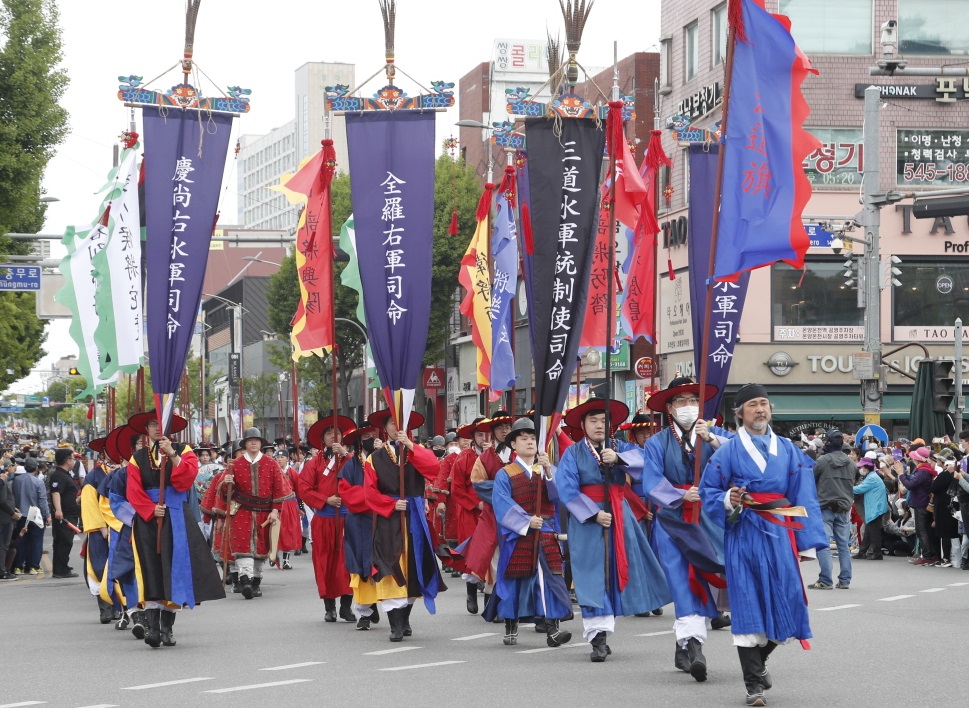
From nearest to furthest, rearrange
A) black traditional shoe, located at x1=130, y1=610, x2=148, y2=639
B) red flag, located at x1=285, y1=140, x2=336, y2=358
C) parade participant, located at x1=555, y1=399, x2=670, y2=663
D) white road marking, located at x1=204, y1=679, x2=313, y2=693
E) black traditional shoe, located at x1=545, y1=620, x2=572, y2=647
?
1. white road marking, located at x1=204, y1=679, x2=313, y2=693
2. parade participant, located at x1=555, y1=399, x2=670, y2=663
3. black traditional shoe, located at x1=545, y1=620, x2=572, y2=647
4. black traditional shoe, located at x1=130, y1=610, x2=148, y2=639
5. red flag, located at x1=285, y1=140, x2=336, y2=358

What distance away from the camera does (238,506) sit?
17078 mm

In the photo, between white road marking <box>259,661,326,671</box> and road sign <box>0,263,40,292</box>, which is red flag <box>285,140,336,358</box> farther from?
road sign <box>0,263,40,292</box>

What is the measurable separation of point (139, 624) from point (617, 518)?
4.40m

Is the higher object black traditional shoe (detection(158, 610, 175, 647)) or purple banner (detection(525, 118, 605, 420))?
purple banner (detection(525, 118, 605, 420))

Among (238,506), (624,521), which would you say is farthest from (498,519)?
(238,506)

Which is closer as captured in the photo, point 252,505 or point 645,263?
point 252,505

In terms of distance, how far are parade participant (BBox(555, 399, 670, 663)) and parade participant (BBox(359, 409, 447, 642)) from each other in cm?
191

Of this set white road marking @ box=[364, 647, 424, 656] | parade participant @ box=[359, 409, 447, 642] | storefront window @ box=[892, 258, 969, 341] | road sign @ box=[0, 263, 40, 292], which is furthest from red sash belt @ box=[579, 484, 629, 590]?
storefront window @ box=[892, 258, 969, 341]

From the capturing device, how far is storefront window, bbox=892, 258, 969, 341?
121 feet

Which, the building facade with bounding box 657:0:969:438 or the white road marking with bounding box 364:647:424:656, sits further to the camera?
the building facade with bounding box 657:0:969:438

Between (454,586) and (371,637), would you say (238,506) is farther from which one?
(371,637)

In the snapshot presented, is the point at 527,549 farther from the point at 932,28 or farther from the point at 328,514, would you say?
the point at 932,28

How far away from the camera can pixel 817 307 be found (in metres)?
37.3

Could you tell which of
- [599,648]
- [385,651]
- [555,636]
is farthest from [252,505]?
[599,648]
